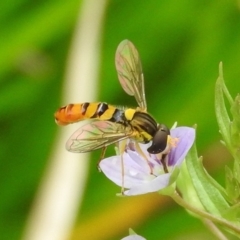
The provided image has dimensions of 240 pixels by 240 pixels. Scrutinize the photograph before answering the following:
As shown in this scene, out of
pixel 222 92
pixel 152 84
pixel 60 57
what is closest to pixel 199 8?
pixel 152 84

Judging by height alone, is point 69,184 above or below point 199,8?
below

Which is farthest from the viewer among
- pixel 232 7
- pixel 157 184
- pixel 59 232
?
pixel 232 7

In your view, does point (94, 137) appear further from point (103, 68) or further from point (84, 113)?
point (103, 68)

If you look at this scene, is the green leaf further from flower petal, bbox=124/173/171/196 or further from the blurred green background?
the blurred green background

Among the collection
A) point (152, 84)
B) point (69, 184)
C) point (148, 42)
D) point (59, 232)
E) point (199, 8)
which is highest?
point (199, 8)

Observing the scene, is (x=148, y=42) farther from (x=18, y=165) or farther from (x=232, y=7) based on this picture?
(x=18, y=165)

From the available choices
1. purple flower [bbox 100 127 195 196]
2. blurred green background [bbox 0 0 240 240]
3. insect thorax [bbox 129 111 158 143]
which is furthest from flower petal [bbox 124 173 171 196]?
blurred green background [bbox 0 0 240 240]

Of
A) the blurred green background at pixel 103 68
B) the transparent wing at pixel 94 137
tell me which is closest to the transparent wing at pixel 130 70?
the transparent wing at pixel 94 137
